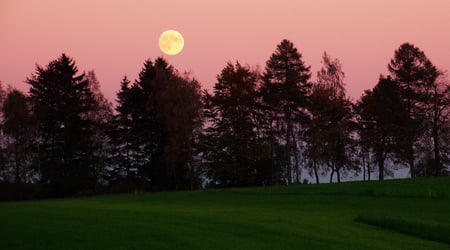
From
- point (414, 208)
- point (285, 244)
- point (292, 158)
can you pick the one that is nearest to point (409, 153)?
point (292, 158)

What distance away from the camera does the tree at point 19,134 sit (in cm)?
7400

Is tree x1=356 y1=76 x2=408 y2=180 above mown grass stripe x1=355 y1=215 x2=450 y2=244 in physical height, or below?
above

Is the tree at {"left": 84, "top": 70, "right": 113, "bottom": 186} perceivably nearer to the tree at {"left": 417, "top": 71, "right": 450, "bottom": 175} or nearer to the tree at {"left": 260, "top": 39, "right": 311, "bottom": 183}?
the tree at {"left": 260, "top": 39, "right": 311, "bottom": 183}

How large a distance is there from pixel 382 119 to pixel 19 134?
1884 inches

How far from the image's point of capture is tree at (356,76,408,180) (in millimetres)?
70125

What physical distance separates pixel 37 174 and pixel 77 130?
8.30 metres

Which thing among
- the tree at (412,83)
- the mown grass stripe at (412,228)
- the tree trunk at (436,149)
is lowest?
the mown grass stripe at (412,228)

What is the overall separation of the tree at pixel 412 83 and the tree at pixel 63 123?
39.8m

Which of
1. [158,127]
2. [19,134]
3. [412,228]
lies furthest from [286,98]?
[412,228]

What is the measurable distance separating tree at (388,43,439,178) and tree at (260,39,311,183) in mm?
11487

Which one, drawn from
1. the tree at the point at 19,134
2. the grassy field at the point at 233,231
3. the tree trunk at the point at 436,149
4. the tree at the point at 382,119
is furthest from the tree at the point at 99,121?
the grassy field at the point at 233,231

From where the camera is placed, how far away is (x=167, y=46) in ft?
254

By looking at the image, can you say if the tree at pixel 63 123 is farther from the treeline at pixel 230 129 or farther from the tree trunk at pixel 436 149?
the tree trunk at pixel 436 149

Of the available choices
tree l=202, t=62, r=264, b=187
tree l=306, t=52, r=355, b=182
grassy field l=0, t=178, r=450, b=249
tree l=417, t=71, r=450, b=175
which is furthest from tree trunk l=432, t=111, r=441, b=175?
grassy field l=0, t=178, r=450, b=249
